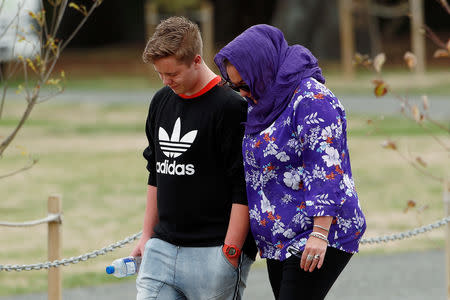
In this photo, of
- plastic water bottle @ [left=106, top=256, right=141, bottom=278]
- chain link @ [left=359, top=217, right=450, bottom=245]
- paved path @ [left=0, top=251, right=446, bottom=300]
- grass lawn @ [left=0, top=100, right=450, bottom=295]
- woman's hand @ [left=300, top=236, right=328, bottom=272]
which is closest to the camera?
woman's hand @ [left=300, top=236, right=328, bottom=272]

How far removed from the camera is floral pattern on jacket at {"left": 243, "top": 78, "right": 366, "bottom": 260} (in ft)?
9.93

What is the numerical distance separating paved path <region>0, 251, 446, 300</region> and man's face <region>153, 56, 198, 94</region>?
332 centimetres

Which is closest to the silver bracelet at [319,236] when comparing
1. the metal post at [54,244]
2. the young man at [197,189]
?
the young man at [197,189]

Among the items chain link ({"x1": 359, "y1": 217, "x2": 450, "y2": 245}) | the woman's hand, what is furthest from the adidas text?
chain link ({"x1": 359, "y1": 217, "x2": 450, "y2": 245})

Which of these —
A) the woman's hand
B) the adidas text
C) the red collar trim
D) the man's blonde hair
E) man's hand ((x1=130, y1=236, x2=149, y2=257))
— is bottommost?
man's hand ((x1=130, y1=236, x2=149, y2=257))

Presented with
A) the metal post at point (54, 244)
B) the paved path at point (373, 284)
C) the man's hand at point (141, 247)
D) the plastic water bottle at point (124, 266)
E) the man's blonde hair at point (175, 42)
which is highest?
the man's blonde hair at point (175, 42)

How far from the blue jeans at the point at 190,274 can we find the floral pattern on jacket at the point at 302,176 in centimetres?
18

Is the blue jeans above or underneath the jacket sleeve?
underneath

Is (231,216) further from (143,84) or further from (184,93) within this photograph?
(143,84)

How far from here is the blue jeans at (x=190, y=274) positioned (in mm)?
3311

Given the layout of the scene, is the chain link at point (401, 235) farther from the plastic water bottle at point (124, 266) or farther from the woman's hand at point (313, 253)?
the woman's hand at point (313, 253)

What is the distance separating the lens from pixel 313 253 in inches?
119

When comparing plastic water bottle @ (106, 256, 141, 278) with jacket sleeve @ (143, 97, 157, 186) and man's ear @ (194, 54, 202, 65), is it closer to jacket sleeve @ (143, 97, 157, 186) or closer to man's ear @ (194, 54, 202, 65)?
jacket sleeve @ (143, 97, 157, 186)

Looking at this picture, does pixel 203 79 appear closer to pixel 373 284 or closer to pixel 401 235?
pixel 401 235
